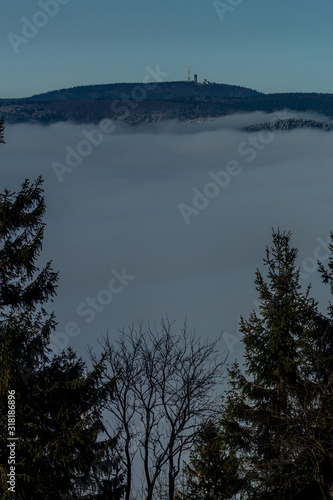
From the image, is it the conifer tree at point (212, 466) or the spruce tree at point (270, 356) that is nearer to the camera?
the conifer tree at point (212, 466)

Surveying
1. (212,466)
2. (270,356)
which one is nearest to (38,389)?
(270,356)

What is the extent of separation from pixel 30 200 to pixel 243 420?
339 inches

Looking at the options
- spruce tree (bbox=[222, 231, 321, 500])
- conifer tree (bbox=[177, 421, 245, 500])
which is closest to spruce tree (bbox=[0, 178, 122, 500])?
conifer tree (bbox=[177, 421, 245, 500])

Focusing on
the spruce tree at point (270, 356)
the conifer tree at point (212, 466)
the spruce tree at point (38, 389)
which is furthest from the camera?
the spruce tree at point (270, 356)

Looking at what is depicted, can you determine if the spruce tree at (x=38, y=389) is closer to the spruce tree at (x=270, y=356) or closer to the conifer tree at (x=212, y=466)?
the conifer tree at (x=212, y=466)

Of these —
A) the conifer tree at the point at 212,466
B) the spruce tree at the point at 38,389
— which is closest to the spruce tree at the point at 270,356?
the conifer tree at the point at 212,466

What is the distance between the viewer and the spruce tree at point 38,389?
12.5 metres

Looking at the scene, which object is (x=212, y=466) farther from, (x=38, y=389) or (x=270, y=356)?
(x=38, y=389)

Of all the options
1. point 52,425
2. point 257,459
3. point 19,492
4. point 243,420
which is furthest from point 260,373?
point 19,492

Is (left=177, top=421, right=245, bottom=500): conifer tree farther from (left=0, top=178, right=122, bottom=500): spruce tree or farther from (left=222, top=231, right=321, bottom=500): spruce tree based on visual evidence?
(left=0, top=178, right=122, bottom=500): spruce tree

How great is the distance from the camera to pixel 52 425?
13203 mm

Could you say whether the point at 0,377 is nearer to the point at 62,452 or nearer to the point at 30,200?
the point at 62,452

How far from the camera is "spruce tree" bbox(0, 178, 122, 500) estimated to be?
491 inches

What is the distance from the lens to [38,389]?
13.3m
